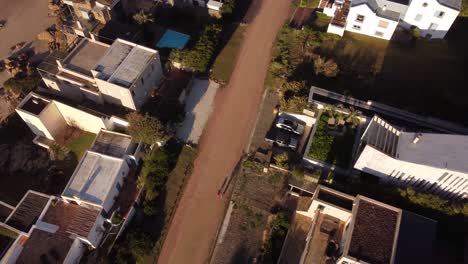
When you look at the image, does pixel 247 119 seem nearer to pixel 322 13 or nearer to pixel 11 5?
pixel 322 13

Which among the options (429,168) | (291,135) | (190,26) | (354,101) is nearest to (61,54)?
(190,26)

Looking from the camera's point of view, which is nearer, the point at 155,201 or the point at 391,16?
the point at 155,201

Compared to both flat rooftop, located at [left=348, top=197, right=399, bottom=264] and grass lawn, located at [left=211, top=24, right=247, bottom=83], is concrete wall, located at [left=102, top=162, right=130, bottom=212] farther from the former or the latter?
flat rooftop, located at [left=348, top=197, right=399, bottom=264]

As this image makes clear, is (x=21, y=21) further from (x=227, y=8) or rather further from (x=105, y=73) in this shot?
(x=227, y=8)

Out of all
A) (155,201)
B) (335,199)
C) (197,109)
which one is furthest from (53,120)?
(335,199)

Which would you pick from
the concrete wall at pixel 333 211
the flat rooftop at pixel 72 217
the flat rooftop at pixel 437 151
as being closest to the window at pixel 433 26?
the flat rooftop at pixel 437 151

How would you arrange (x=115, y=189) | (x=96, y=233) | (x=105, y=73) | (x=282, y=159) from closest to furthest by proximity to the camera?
(x=96, y=233)
(x=115, y=189)
(x=282, y=159)
(x=105, y=73)

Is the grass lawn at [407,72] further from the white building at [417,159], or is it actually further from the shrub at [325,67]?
the white building at [417,159]
